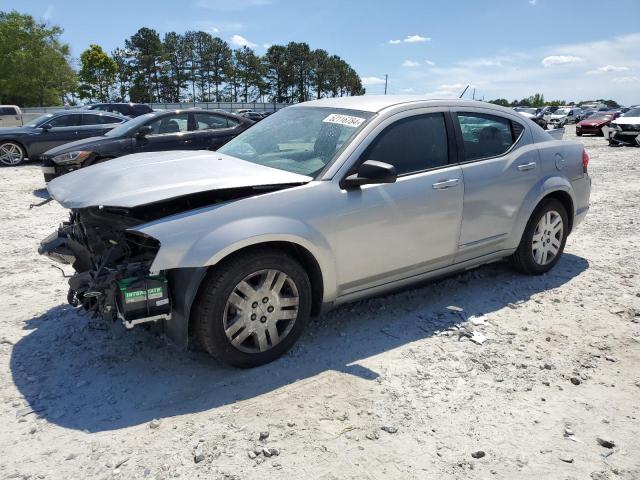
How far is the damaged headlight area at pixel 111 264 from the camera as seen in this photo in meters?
2.96

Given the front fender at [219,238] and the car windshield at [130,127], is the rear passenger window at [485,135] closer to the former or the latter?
the front fender at [219,238]

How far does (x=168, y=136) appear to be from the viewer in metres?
9.59

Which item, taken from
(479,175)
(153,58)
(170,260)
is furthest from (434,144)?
(153,58)

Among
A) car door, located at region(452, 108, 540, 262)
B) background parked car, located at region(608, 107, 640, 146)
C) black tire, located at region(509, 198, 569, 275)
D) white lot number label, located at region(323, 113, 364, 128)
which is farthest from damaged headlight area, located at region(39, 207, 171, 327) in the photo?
background parked car, located at region(608, 107, 640, 146)

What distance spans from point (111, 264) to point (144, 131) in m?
6.85

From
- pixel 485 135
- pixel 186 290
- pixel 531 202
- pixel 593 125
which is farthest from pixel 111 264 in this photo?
pixel 593 125

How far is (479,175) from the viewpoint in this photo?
13.8 feet

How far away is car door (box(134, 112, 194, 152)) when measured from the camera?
30.7ft

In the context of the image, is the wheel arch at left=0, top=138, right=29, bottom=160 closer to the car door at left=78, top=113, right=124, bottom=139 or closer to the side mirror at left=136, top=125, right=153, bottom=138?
the car door at left=78, top=113, right=124, bottom=139

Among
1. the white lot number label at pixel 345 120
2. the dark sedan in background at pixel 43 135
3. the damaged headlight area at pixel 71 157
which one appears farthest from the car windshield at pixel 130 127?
the white lot number label at pixel 345 120

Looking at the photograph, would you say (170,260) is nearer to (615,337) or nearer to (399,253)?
(399,253)

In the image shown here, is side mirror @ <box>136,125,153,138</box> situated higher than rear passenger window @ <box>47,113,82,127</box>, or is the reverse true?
rear passenger window @ <box>47,113,82,127</box>

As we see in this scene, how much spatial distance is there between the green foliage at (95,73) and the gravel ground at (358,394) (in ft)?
221

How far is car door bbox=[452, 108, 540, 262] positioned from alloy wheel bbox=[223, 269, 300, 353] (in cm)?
162
